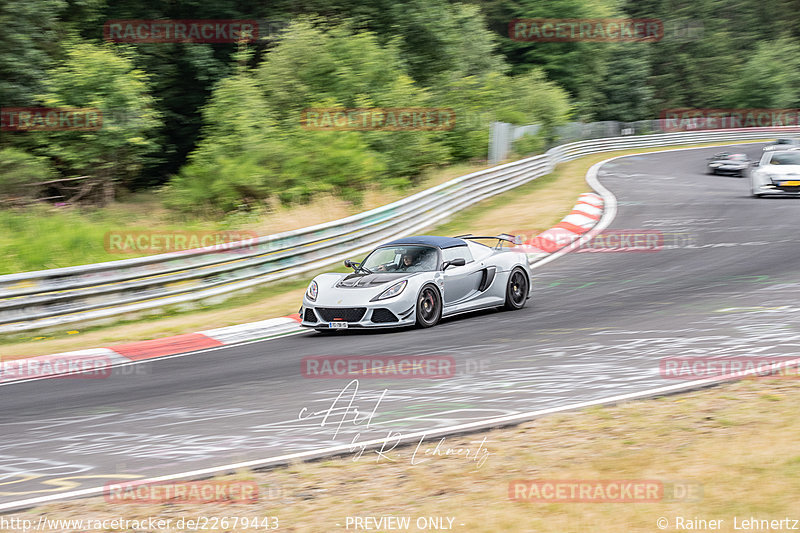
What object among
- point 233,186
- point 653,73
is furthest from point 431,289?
point 653,73

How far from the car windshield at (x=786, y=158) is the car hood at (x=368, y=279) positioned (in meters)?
15.6

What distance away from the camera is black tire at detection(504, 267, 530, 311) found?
12062mm

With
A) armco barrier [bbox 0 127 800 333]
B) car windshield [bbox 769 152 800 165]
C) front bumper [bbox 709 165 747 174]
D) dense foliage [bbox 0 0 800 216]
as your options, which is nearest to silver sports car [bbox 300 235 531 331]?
armco barrier [bbox 0 127 800 333]

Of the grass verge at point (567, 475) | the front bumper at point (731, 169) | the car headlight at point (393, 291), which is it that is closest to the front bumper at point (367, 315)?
the car headlight at point (393, 291)

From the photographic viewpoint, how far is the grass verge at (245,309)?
37.6 feet

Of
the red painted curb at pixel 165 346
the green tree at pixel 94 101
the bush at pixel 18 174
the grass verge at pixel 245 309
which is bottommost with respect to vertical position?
the red painted curb at pixel 165 346

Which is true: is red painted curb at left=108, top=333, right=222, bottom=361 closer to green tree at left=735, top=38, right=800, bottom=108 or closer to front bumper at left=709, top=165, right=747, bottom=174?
front bumper at left=709, top=165, right=747, bottom=174

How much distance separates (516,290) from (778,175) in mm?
13806

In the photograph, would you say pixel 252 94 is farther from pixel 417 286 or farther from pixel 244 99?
pixel 417 286

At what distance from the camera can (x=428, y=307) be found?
11.0m

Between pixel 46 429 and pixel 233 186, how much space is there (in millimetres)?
14295

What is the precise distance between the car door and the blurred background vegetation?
8152mm

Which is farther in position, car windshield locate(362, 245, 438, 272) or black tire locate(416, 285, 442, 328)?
car windshield locate(362, 245, 438, 272)

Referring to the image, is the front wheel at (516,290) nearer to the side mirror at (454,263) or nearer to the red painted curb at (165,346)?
the side mirror at (454,263)
